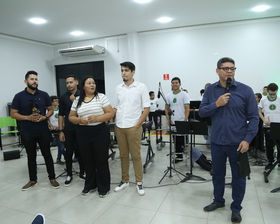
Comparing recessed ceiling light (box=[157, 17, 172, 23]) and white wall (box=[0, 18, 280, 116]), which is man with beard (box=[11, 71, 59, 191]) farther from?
white wall (box=[0, 18, 280, 116])

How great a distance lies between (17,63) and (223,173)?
332 inches

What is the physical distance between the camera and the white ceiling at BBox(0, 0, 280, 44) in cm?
512

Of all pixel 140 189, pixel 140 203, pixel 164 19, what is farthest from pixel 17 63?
pixel 140 203

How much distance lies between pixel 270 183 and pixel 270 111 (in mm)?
1293

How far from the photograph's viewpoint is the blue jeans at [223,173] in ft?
6.69

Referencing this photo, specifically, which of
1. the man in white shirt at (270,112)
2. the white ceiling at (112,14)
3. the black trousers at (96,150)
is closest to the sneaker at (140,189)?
the black trousers at (96,150)

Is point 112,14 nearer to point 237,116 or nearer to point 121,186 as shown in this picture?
point 121,186

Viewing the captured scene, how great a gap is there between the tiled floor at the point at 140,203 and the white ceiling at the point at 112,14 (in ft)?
13.7

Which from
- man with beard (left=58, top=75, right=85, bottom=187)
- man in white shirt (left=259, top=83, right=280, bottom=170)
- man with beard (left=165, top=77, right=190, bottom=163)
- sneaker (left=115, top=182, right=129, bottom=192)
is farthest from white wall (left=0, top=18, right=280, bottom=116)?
sneaker (left=115, top=182, right=129, bottom=192)

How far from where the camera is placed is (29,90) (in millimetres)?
2941

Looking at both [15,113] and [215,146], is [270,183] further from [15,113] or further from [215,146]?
[15,113]

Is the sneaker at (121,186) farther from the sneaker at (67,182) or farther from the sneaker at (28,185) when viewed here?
the sneaker at (28,185)

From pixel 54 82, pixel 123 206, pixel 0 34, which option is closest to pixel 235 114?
pixel 123 206

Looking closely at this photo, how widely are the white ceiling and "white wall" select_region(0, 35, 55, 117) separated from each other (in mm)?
511
